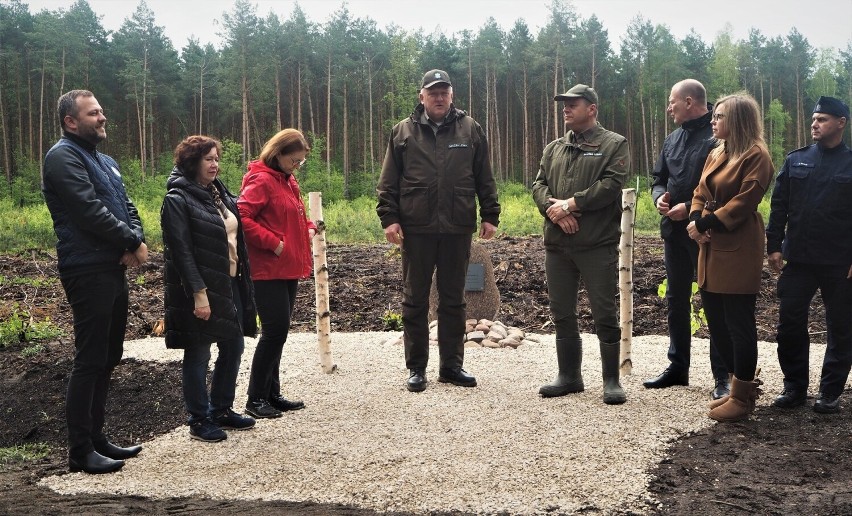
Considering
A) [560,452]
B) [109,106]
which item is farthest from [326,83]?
[560,452]

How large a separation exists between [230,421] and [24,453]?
1382mm

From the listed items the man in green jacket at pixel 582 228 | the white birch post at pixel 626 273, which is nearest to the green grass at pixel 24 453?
the man in green jacket at pixel 582 228

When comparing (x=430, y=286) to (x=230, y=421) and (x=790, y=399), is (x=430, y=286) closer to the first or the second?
(x=230, y=421)

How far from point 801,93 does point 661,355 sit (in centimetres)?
5535

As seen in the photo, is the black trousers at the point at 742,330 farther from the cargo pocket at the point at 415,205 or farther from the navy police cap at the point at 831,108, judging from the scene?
the cargo pocket at the point at 415,205

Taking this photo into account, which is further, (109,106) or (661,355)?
(109,106)

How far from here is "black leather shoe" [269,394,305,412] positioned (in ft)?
18.5

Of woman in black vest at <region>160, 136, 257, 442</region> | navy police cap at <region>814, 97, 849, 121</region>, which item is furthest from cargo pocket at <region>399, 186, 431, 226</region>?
navy police cap at <region>814, 97, 849, 121</region>

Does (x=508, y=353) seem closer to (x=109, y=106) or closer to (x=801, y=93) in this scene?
(x=109, y=106)

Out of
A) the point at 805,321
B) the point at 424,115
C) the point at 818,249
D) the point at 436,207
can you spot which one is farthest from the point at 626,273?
the point at 424,115

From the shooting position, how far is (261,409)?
17.8 feet

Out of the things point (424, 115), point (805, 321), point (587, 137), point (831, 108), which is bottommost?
point (805, 321)

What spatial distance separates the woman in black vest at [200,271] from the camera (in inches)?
182

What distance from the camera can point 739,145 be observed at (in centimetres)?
507
